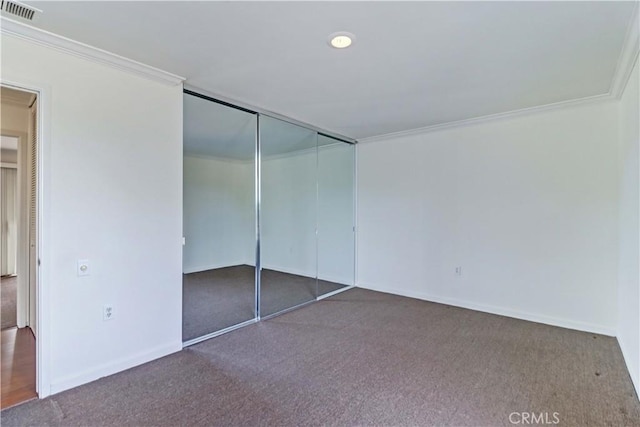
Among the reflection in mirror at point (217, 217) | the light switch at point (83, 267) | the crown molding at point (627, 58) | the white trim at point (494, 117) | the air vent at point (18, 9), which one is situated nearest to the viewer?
the air vent at point (18, 9)

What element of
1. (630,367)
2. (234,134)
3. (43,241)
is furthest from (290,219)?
(630,367)

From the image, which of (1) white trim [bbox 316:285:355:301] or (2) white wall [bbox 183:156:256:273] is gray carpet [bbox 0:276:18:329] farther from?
(1) white trim [bbox 316:285:355:301]

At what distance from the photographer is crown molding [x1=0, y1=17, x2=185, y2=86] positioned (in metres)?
1.97

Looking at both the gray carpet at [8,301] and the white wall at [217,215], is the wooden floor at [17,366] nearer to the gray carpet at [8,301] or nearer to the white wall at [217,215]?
the gray carpet at [8,301]

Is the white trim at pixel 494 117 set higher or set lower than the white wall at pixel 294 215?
higher

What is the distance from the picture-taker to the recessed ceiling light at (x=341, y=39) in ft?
6.72

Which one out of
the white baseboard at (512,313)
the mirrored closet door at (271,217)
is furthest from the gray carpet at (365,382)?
the mirrored closet door at (271,217)

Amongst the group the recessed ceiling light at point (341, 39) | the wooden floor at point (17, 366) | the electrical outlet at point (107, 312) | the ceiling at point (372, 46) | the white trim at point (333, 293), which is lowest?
the wooden floor at point (17, 366)

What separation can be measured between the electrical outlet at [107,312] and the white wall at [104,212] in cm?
3

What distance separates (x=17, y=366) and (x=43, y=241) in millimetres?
1227

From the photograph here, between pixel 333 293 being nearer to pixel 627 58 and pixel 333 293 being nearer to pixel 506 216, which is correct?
pixel 506 216

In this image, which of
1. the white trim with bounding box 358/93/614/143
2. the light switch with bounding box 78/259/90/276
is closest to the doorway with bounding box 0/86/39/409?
the light switch with bounding box 78/259/90/276

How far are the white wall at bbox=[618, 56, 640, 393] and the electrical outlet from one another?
3.80m

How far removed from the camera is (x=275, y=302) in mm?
4242
